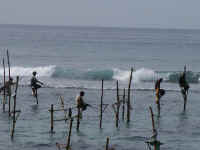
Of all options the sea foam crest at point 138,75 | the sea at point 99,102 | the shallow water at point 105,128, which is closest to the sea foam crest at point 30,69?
the sea at point 99,102

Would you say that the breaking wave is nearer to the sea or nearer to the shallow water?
the sea

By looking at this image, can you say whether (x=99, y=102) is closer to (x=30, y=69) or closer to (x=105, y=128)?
(x=105, y=128)

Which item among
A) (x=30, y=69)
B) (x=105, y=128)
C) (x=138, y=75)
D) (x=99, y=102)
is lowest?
(x=105, y=128)

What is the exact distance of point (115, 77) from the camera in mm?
45812

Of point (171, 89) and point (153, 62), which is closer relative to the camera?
point (171, 89)

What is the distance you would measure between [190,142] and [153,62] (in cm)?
3633

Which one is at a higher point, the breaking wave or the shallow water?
the breaking wave

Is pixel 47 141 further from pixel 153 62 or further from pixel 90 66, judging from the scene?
pixel 153 62

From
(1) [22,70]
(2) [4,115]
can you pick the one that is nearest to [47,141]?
(2) [4,115]

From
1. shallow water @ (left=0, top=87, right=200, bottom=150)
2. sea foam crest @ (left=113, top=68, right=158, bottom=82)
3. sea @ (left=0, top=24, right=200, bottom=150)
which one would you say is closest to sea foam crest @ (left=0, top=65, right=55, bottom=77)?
sea @ (left=0, top=24, right=200, bottom=150)

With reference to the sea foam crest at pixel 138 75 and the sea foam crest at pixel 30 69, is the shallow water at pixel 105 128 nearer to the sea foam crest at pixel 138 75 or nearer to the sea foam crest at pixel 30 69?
the sea foam crest at pixel 138 75

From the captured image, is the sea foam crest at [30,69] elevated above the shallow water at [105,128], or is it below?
above

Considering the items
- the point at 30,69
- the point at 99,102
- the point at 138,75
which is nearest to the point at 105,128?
the point at 99,102

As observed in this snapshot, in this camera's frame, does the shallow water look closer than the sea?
Yes
